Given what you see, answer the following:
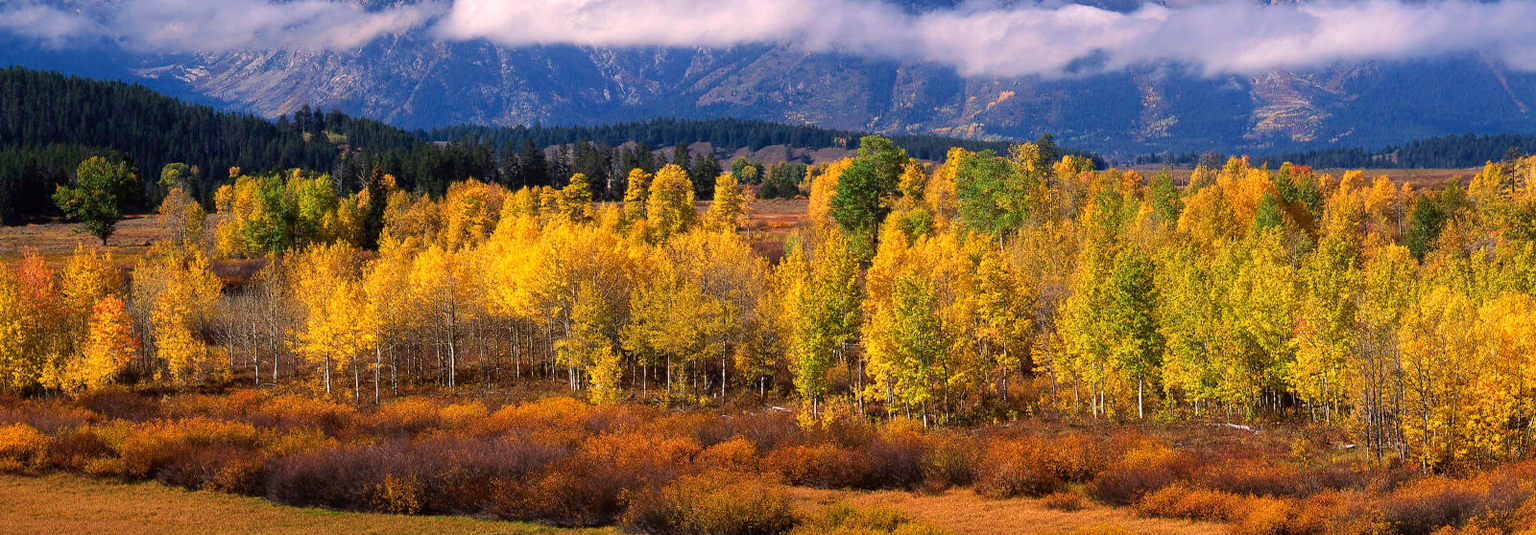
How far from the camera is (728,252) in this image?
3059 inches

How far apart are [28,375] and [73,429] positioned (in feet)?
72.9

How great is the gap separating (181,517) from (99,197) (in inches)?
4786

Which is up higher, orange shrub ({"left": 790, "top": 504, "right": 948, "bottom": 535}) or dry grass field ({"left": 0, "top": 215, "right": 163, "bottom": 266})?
dry grass field ({"left": 0, "top": 215, "right": 163, "bottom": 266})

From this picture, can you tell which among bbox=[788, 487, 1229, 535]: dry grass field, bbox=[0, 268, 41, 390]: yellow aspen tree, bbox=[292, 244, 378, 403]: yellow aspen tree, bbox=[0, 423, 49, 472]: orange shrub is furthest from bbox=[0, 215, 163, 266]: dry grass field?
bbox=[788, 487, 1229, 535]: dry grass field

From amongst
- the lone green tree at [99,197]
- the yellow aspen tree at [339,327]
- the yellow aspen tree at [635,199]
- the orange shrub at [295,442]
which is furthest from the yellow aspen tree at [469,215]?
the orange shrub at [295,442]

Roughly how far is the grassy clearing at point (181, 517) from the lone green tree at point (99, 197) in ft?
351

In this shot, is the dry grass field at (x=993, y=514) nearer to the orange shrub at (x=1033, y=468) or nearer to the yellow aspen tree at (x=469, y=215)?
the orange shrub at (x=1033, y=468)

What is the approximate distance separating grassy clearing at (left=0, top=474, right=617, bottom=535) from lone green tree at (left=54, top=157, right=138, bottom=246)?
107004 millimetres

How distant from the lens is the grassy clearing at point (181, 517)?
1225 inches

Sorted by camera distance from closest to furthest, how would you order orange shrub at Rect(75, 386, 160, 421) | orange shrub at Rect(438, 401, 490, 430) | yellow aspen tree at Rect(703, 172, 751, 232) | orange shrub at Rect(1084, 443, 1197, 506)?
orange shrub at Rect(1084, 443, 1197, 506) < orange shrub at Rect(438, 401, 490, 430) < orange shrub at Rect(75, 386, 160, 421) < yellow aspen tree at Rect(703, 172, 751, 232)

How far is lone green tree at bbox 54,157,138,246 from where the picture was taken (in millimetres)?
125312

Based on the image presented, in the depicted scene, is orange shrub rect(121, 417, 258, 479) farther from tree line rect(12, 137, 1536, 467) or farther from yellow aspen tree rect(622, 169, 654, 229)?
yellow aspen tree rect(622, 169, 654, 229)

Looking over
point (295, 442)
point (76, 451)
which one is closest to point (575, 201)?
point (295, 442)

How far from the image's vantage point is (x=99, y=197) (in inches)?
5094
